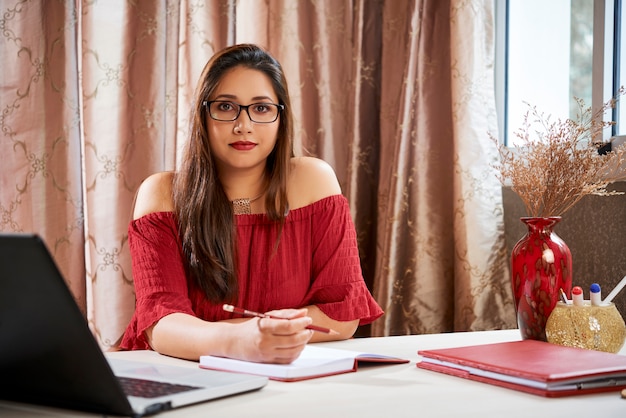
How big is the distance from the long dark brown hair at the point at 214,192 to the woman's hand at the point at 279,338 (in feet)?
1.97

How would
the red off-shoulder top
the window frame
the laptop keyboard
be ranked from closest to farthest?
the laptop keyboard, the red off-shoulder top, the window frame

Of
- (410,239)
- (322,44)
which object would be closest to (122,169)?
(322,44)

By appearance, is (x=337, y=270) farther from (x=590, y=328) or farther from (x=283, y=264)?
(x=590, y=328)

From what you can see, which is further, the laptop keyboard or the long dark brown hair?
the long dark brown hair

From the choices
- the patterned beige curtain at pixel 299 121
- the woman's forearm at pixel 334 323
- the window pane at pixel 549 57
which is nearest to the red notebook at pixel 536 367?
the woman's forearm at pixel 334 323

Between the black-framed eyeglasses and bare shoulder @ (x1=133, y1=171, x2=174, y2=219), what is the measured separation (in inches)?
8.0

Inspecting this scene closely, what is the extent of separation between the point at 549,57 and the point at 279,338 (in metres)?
1.87

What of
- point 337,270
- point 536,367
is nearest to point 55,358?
point 536,367

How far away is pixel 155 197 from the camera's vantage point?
5.95ft

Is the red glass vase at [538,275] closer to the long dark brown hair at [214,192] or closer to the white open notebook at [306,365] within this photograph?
the white open notebook at [306,365]

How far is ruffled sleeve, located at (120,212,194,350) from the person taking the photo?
1.57 metres

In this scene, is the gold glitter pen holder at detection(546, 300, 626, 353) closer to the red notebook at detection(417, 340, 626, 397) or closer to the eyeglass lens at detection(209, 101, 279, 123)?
the red notebook at detection(417, 340, 626, 397)

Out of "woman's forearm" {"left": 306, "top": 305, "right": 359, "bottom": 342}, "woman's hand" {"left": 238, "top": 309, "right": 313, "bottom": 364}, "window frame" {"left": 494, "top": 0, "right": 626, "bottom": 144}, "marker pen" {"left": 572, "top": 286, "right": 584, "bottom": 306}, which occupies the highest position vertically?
"window frame" {"left": 494, "top": 0, "right": 626, "bottom": 144}

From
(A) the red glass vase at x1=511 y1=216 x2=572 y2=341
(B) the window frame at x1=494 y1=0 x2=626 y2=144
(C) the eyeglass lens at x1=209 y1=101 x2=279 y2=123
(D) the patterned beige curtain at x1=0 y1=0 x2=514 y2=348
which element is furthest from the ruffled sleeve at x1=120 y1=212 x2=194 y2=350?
(B) the window frame at x1=494 y1=0 x2=626 y2=144
